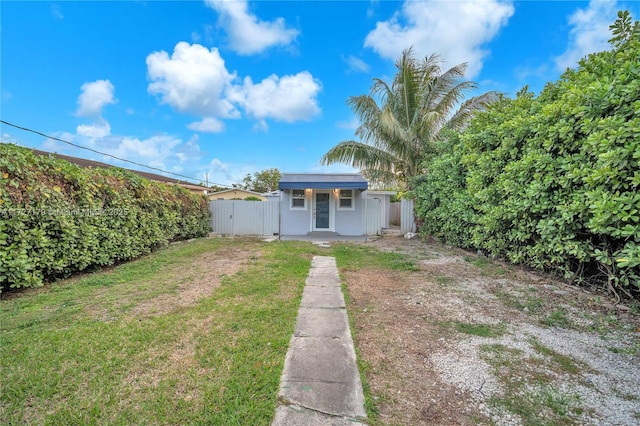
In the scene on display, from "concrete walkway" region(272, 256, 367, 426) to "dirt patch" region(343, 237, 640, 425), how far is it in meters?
0.15

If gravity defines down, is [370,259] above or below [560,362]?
above

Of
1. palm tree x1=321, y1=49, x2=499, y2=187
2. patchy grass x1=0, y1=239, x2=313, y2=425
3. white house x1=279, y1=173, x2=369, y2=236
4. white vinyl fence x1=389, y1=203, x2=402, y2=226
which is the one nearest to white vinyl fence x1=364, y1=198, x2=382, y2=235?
white house x1=279, y1=173, x2=369, y2=236

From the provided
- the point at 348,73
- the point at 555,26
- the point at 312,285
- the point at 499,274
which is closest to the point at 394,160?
the point at 348,73

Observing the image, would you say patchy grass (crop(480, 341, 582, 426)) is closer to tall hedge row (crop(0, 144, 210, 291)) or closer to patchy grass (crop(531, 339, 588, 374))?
patchy grass (crop(531, 339, 588, 374))

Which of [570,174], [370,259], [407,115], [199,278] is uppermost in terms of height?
[407,115]

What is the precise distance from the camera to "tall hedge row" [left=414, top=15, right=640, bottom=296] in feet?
9.93

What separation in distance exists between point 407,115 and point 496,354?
10.8 metres

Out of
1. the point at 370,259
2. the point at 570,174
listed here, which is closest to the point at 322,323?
the point at 570,174

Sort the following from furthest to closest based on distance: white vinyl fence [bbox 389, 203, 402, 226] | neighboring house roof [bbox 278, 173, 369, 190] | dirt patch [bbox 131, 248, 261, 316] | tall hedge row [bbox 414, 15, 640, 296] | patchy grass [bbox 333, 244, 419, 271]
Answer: white vinyl fence [bbox 389, 203, 402, 226] < neighboring house roof [bbox 278, 173, 369, 190] < patchy grass [bbox 333, 244, 419, 271] < dirt patch [bbox 131, 248, 261, 316] < tall hedge row [bbox 414, 15, 640, 296]

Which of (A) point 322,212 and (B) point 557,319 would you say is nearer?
(B) point 557,319

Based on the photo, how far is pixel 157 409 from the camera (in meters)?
1.91

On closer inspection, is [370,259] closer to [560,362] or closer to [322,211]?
[560,362]

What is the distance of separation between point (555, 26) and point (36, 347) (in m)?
11.8

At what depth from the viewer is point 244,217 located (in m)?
13.3
